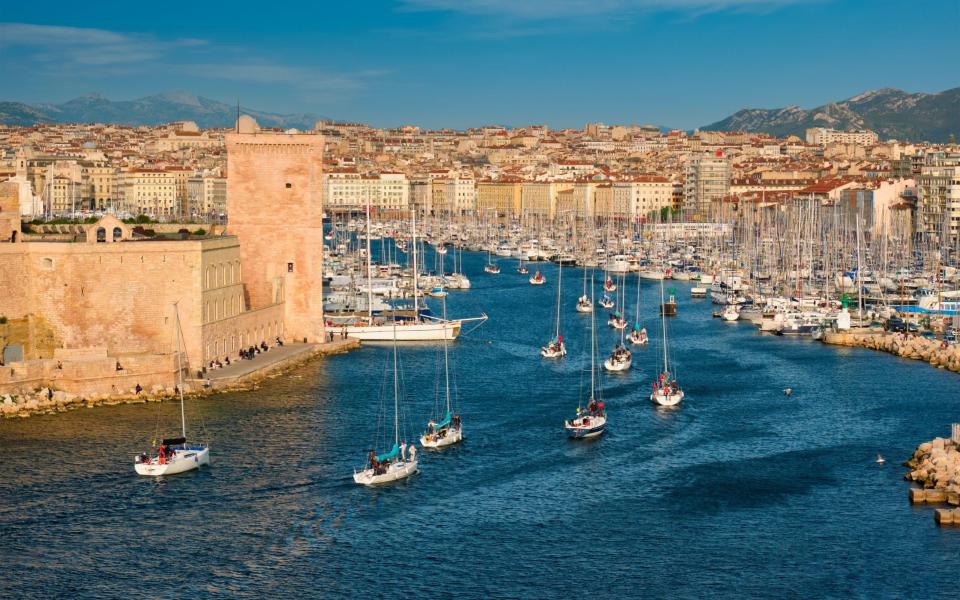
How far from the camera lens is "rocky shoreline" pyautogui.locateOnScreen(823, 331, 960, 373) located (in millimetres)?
31812

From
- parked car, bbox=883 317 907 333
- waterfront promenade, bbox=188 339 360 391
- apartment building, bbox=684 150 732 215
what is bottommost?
parked car, bbox=883 317 907 333

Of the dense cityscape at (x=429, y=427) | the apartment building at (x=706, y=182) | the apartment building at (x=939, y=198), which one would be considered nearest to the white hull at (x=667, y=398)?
the dense cityscape at (x=429, y=427)

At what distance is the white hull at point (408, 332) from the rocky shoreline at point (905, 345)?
31.4 ft

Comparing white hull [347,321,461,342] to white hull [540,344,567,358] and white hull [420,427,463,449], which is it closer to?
white hull [540,344,567,358]

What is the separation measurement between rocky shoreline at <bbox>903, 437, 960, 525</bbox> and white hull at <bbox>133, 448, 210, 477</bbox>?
983cm

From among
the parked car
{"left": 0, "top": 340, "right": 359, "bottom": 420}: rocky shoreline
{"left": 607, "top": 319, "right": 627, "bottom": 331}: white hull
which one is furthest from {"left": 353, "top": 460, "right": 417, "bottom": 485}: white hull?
the parked car

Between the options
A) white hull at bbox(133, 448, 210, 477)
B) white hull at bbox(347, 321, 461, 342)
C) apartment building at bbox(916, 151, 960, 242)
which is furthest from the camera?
apartment building at bbox(916, 151, 960, 242)

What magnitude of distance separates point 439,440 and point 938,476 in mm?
7338

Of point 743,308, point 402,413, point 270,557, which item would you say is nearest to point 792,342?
point 743,308

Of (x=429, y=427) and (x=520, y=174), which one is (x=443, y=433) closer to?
(x=429, y=427)

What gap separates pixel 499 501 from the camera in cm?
1914

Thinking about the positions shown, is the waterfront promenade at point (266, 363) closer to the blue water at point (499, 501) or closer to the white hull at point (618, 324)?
the blue water at point (499, 501)

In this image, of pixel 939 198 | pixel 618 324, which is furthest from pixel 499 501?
pixel 939 198

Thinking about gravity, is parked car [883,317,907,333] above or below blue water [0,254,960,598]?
above
